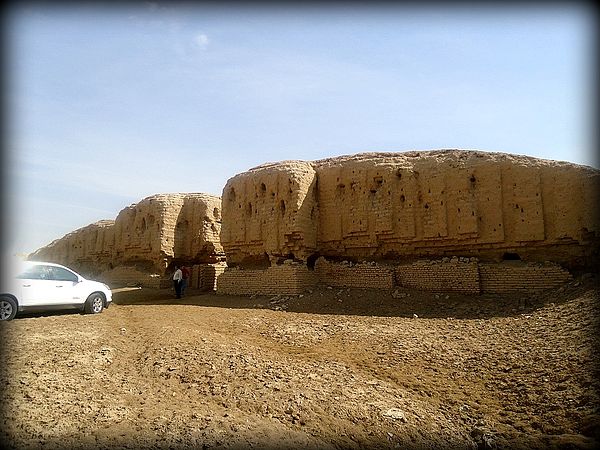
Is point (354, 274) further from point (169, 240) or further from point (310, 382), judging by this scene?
point (169, 240)

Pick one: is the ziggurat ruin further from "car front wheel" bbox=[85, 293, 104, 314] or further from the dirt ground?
"car front wheel" bbox=[85, 293, 104, 314]

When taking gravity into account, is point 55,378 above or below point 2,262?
below

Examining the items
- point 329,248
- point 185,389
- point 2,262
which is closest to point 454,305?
point 329,248

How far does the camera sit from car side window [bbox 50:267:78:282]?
10.3m

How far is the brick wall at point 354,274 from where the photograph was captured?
575 inches

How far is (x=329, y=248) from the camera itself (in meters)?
16.5

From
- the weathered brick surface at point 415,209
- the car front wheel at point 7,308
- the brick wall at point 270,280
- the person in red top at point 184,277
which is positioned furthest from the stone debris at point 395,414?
the person in red top at point 184,277

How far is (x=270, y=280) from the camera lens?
16.1 meters

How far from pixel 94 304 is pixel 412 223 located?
10.5 meters

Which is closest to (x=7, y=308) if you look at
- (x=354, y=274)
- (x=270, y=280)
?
(x=270, y=280)

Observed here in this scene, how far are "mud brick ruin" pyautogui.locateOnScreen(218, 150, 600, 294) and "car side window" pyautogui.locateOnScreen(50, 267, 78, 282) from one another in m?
7.10

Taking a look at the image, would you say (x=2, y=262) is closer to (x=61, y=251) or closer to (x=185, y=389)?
(x=185, y=389)

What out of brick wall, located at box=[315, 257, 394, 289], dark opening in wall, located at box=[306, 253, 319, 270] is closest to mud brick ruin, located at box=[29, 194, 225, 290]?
dark opening in wall, located at box=[306, 253, 319, 270]

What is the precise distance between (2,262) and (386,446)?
9.04 metres
